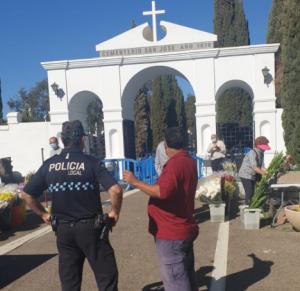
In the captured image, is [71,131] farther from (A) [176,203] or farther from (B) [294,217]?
(B) [294,217]

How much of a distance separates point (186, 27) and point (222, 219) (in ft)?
29.6

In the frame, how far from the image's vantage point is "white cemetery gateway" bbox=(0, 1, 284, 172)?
1521cm

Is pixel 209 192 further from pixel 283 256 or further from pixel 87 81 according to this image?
pixel 87 81

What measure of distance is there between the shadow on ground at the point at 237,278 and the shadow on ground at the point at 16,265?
177cm

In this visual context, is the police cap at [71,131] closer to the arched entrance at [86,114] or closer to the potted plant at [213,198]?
the potted plant at [213,198]

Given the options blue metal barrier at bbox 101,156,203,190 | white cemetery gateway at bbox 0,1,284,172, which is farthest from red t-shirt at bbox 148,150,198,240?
white cemetery gateway at bbox 0,1,284,172

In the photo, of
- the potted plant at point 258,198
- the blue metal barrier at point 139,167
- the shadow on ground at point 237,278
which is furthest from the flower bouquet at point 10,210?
the blue metal barrier at point 139,167

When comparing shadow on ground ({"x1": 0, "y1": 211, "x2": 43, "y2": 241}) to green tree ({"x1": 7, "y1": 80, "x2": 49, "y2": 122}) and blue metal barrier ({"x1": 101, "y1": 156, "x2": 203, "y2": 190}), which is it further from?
green tree ({"x1": 7, "y1": 80, "x2": 49, "y2": 122})

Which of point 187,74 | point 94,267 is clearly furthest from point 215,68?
point 94,267

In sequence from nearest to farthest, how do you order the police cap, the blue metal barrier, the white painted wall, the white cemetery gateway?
the police cap < the blue metal barrier < the white cemetery gateway < the white painted wall

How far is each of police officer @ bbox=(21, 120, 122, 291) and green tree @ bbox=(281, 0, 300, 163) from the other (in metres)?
11.8

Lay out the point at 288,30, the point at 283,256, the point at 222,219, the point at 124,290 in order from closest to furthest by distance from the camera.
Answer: the point at 124,290, the point at 283,256, the point at 222,219, the point at 288,30

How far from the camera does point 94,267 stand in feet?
12.3

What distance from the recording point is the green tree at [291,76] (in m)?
14.4
